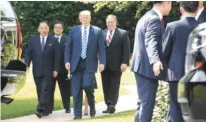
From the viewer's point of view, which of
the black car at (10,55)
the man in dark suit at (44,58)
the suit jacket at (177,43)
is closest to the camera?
the black car at (10,55)

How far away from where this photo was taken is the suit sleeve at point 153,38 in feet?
23.0

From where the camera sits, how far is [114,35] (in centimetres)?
1216

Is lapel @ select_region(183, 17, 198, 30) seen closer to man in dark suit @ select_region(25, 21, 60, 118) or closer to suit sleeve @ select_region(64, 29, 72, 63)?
suit sleeve @ select_region(64, 29, 72, 63)

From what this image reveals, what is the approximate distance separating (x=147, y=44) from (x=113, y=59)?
483 cm

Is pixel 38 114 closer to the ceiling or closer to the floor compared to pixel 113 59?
closer to the floor

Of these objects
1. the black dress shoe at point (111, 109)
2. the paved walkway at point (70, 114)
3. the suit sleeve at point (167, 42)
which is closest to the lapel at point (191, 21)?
the suit sleeve at point (167, 42)

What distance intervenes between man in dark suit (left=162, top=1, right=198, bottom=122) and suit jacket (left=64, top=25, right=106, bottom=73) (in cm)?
394

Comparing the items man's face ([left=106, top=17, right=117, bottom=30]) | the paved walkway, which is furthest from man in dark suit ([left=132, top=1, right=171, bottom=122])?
man's face ([left=106, top=17, right=117, bottom=30])

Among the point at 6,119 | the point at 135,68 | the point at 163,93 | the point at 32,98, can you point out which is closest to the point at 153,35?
the point at 135,68

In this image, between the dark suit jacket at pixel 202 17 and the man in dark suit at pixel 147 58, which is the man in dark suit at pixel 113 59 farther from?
the dark suit jacket at pixel 202 17

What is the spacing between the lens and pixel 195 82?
5.50 metres

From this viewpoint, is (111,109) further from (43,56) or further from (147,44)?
(147,44)

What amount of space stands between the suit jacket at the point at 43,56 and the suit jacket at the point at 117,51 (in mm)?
1059

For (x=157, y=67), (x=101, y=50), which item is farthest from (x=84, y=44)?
(x=157, y=67)
